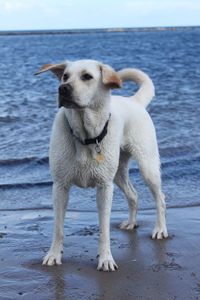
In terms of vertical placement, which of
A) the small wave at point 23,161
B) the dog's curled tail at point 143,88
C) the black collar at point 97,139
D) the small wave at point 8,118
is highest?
the dog's curled tail at point 143,88

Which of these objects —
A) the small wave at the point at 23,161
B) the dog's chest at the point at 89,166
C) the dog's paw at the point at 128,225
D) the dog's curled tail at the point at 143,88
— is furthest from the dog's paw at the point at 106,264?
the small wave at the point at 23,161

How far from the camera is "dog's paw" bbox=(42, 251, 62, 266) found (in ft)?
17.1

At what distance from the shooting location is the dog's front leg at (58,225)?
5246 mm

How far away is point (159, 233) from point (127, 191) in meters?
0.65

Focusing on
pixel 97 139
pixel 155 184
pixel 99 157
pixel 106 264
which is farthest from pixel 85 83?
pixel 155 184

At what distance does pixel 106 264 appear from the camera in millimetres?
5109

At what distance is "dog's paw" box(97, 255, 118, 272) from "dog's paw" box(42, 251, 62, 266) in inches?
13.6

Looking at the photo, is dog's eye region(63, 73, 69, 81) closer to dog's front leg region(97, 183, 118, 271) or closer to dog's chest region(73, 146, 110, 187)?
dog's chest region(73, 146, 110, 187)

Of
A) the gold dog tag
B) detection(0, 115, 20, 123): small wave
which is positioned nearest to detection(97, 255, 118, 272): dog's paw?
the gold dog tag

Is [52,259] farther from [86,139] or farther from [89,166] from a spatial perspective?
[86,139]

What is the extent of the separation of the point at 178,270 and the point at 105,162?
102 centimetres

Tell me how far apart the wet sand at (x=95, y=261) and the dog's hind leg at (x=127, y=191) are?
→ 108mm

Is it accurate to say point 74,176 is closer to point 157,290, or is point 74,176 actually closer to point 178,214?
point 157,290

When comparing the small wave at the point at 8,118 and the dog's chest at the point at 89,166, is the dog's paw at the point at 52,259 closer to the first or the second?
the dog's chest at the point at 89,166
